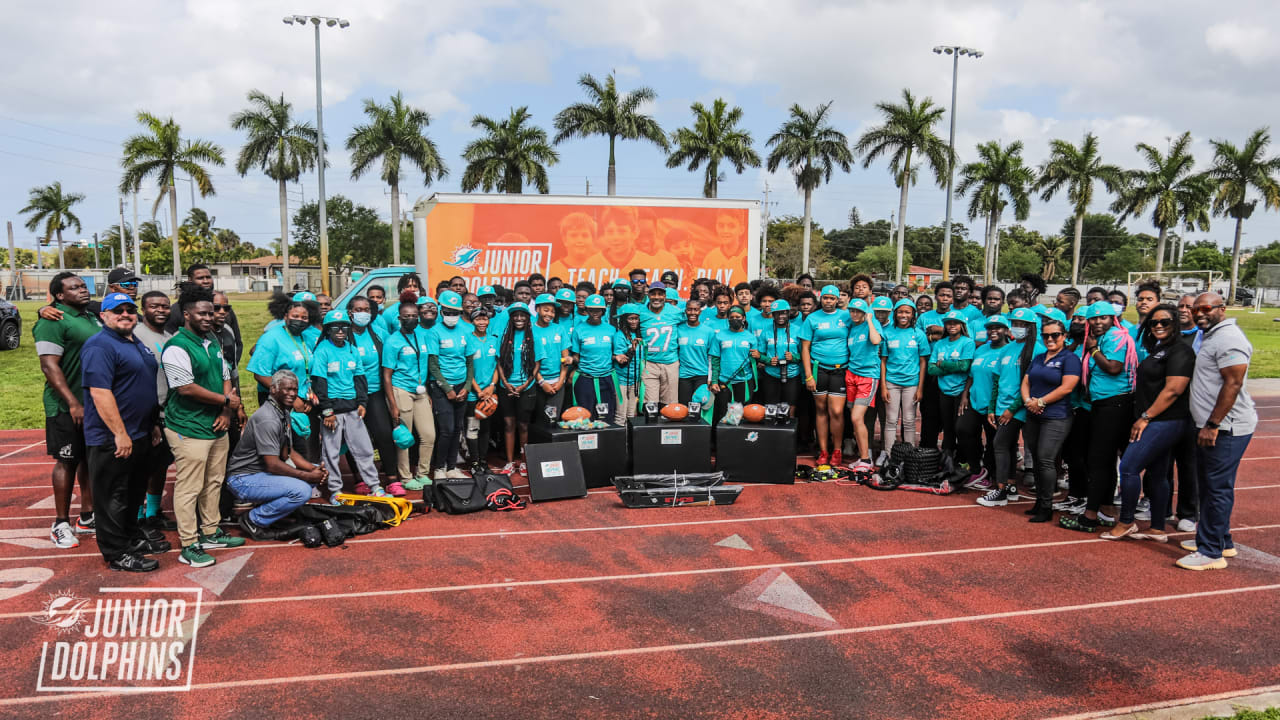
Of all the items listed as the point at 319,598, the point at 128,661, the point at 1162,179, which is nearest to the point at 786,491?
the point at 319,598

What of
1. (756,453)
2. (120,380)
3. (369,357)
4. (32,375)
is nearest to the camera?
(120,380)

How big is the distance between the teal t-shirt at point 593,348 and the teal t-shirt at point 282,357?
9.31 ft

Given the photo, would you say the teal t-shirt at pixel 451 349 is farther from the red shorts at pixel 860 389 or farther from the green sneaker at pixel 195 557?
the red shorts at pixel 860 389

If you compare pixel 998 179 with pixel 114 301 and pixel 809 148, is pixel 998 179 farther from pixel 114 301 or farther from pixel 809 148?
pixel 114 301

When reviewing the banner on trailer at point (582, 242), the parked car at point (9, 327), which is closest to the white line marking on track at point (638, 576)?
the banner on trailer at point (582, 242)

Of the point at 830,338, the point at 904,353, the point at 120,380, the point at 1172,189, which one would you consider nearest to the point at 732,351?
the point at 830,338

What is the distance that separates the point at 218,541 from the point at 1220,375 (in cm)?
766

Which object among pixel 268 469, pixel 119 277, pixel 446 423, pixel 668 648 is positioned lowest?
pixel 668 648

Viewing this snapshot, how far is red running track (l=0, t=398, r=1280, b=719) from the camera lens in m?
3.99

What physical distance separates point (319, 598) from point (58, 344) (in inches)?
113

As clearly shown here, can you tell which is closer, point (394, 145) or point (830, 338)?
point (830, 338)

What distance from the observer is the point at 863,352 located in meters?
8.27

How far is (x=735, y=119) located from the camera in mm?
37375

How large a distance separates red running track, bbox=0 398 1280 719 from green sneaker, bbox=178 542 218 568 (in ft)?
0.24
